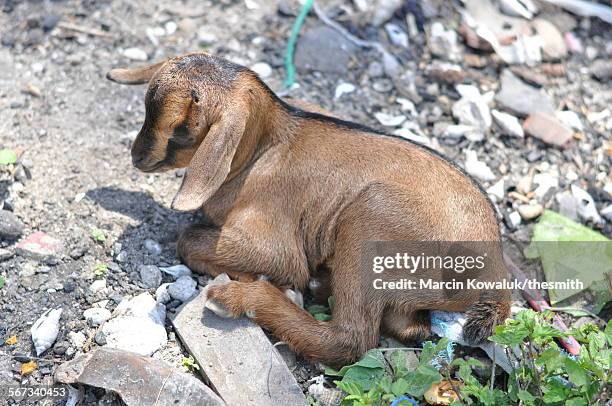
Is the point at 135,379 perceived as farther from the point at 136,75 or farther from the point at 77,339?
the point at 136,75

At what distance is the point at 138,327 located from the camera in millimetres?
4512

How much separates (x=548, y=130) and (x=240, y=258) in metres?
2.85

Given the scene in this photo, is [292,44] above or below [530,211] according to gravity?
above

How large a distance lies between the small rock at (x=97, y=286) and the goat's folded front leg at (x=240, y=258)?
0.53m

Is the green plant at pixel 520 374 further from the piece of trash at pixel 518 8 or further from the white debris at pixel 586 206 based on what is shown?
the piece of trash at pixel 518 8

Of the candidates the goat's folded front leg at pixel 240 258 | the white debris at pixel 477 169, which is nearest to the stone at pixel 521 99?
the white debris at pixel 477 169

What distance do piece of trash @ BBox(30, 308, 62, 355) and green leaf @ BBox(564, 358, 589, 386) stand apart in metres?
2.77

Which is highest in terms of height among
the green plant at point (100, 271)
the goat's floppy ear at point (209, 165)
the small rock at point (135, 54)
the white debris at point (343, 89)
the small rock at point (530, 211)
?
the goat's floppy ear at point (209, 165)

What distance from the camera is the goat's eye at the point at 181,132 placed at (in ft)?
15.0

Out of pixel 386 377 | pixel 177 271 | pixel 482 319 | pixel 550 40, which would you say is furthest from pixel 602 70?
pixel 177 271

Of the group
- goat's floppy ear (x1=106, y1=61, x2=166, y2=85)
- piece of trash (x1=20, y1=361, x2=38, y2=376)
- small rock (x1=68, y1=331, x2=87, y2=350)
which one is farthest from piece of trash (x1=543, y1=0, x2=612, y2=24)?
piece of trash (x1=20, y1=361, x2=38, y2=376)

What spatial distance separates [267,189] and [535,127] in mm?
2536

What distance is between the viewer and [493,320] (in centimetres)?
454

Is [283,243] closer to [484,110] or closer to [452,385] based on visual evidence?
[452,385]
